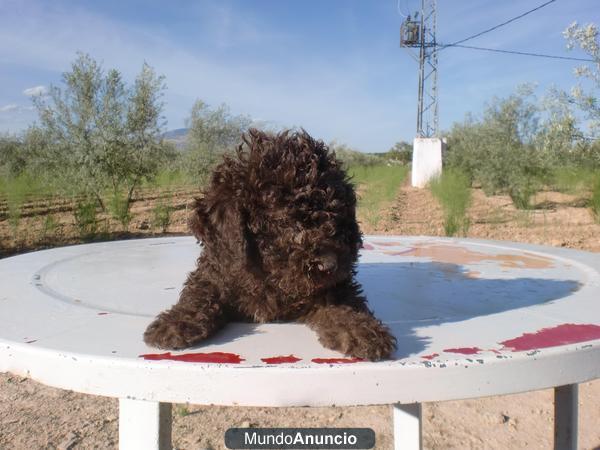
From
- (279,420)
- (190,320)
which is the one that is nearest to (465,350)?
(190,320)

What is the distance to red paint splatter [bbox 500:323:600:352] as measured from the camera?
4.02 feet

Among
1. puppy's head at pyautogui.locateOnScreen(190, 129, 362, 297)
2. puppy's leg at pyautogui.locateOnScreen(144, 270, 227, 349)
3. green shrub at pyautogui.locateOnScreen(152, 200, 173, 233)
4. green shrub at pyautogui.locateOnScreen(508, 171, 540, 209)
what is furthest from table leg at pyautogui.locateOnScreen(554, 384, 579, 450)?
green shrub at pyautogui.locateOnScreen(508, 171, 540, 209)

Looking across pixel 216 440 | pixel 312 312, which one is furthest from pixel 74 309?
pixel 216 440

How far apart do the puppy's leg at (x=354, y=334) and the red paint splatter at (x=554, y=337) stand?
316mm

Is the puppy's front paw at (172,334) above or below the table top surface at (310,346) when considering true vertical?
above

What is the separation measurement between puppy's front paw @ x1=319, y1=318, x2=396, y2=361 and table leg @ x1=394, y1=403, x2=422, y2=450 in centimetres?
45

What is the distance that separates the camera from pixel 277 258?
146 cm

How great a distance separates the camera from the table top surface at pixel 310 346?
106cm

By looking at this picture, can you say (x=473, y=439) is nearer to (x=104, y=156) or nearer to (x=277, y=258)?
(x=277, y=258)

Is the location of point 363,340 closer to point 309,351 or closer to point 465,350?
point 309,351

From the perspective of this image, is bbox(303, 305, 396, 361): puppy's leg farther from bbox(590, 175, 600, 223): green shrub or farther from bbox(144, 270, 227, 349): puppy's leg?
bbox(590, 175, 600, 223): green shrub

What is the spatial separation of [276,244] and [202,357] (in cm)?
43

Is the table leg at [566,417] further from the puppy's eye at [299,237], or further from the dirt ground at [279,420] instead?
the puppy's eye at [299,237]

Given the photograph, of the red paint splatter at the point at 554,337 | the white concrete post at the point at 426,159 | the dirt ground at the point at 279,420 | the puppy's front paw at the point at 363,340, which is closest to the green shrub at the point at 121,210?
the dirt ground at the point at 279,420
